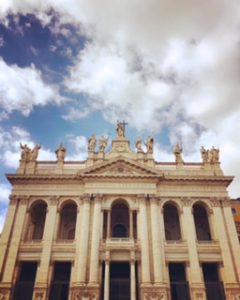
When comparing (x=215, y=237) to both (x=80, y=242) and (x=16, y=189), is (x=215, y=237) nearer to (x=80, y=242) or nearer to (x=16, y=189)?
(x=80, y=242)

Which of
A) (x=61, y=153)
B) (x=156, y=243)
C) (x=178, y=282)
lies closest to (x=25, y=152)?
(x=61, y=153)

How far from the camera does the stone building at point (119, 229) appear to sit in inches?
1054

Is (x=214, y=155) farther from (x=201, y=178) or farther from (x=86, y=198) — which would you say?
(x=86, y=198)

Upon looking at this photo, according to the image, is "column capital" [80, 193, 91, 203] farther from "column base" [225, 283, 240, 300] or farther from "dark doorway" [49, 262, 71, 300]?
"column base" [225, 283, 240, 300]

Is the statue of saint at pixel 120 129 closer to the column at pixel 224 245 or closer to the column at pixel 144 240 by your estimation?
the column at pixel 144 240

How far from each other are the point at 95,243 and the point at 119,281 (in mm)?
4212

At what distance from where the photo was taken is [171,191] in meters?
32.0

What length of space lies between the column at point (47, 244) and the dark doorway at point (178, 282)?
12.1 m

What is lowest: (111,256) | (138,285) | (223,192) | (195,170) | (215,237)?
(138,285)

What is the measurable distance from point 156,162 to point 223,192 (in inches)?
325

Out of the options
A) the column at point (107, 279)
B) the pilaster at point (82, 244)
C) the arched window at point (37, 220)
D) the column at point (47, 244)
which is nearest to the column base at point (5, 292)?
the column at point (47, 244)

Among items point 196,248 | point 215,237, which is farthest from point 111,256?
point 215,237

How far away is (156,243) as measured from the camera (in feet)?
92.8

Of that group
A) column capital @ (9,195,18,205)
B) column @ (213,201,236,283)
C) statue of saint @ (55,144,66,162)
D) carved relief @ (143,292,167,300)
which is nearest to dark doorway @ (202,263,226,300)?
column @ (213,201,236,283)
